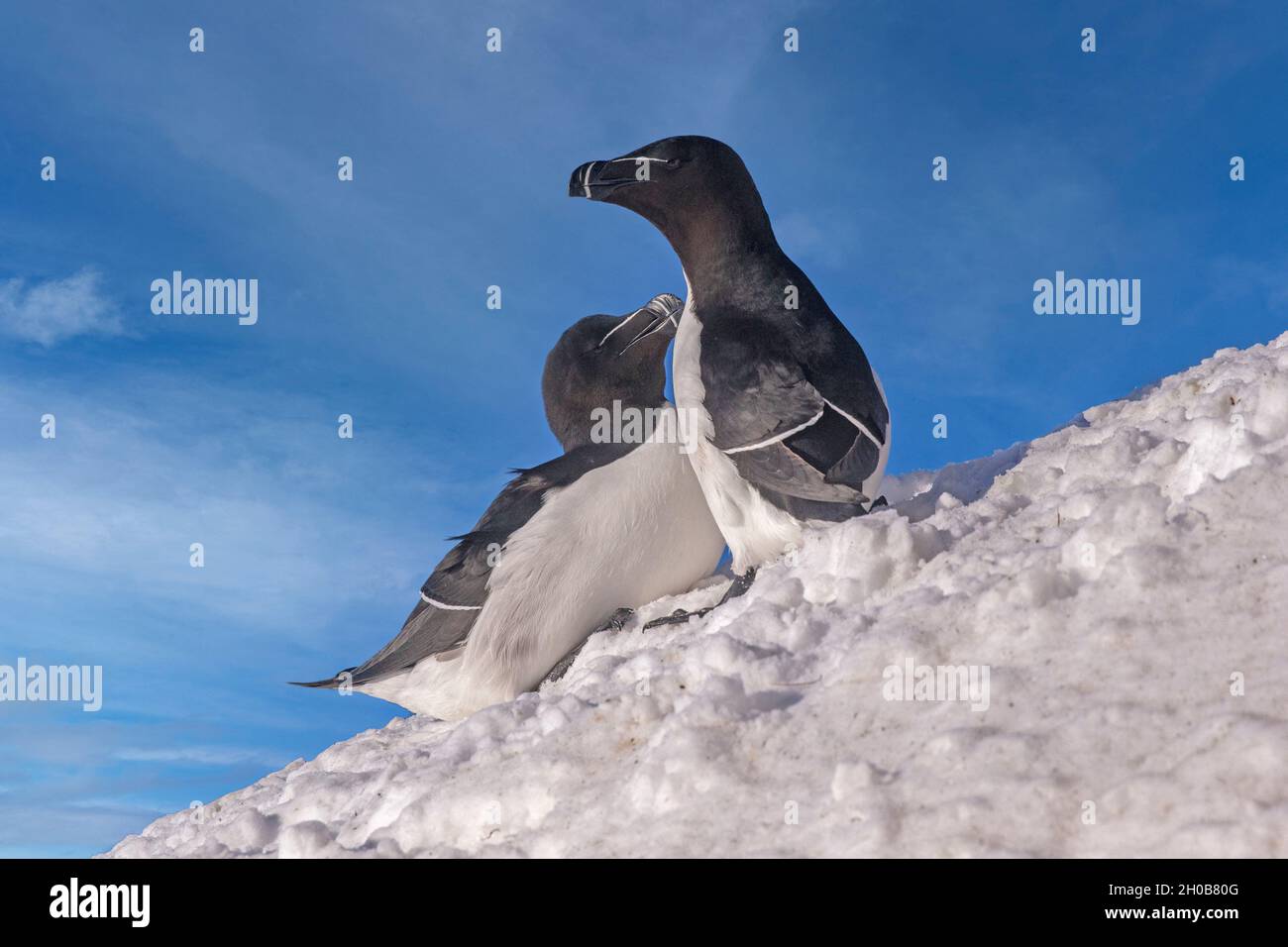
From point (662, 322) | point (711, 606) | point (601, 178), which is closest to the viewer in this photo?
point (711, 606)

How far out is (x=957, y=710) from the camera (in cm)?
312

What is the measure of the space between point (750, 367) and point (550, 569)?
1.71 meters

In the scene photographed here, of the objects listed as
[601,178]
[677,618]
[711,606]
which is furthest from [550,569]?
[601,178]

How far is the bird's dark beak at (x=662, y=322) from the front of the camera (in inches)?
267

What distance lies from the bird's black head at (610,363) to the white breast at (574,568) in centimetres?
61

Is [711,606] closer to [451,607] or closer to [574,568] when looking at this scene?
[574,568]

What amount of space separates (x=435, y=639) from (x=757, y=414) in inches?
97.3

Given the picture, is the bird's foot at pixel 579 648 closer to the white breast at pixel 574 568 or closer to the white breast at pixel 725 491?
the white breast at pixel 574 568

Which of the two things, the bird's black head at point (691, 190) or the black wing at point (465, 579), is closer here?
the bird's black head at point (691, 190)

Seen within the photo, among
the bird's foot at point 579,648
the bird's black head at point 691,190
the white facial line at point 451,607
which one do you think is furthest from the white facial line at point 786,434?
the white facial line at point 451,607

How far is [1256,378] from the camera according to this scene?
4.70 meters

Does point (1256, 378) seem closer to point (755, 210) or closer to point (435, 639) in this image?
point (755, 210)

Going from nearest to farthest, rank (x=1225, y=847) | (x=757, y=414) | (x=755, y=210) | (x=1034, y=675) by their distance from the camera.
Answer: (x=1225, y=847), (x=1034, y=675), (x=757, y=414), (x=755, y=210)
